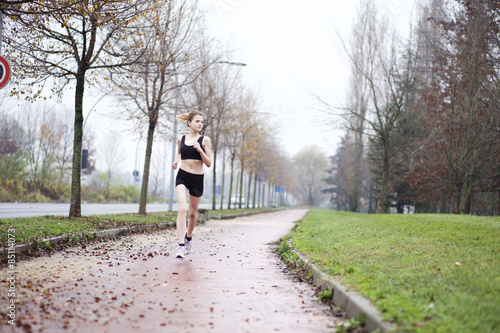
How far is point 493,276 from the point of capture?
172 inches

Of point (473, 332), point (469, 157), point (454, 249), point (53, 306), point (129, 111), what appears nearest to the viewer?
point (473, 332)

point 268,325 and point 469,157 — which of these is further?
point 469,157

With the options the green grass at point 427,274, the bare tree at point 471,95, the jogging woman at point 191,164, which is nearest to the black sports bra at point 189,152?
the jogging woman at point 191,164

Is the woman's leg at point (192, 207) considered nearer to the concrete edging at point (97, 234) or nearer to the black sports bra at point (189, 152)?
the black sports bra at point (189, 152)

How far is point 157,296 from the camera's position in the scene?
16.5 ft

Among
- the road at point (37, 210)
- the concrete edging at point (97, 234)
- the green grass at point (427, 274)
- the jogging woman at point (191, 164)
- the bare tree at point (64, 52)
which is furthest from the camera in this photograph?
the road at point (37, 210)

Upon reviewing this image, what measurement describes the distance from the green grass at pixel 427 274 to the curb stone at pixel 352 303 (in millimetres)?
83

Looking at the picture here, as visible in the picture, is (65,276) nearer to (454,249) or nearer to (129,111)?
(454,249)

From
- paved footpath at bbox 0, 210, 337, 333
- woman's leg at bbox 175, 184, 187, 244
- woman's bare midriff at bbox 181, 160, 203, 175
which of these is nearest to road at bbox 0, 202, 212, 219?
woman's leg at bbox 175, 184, 187, 244

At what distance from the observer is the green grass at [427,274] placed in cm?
336

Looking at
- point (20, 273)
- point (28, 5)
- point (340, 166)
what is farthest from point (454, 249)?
point (340, 166)

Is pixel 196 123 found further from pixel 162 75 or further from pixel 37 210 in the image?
pixel 37 210

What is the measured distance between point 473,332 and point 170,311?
2682 mm

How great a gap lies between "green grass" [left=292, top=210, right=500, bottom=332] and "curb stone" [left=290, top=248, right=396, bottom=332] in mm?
83
